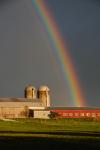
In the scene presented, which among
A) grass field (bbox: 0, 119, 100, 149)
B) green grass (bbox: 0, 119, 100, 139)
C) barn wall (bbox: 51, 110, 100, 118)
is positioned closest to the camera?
grass field (bbox: 0, 119, 100, 149)

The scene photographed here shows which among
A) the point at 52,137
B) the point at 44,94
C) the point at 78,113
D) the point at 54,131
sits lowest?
the point at 52,137

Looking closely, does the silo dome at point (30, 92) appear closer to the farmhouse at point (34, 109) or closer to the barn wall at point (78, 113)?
the farmhouse at point (34, 109)

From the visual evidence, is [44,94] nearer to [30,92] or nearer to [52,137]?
[30,92]

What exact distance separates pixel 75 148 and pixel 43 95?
128334mm

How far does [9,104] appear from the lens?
138m

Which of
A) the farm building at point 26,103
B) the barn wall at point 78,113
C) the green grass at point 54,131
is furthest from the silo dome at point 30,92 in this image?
the green grass at point 54,131

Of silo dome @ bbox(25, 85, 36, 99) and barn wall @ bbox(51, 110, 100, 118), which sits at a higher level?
silo dome @ bbox(25, 85, 36, 99)

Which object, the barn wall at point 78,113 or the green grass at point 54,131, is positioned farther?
the barn wall at point 78,113

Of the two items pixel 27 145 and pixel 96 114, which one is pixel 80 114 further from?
pixel 27 145

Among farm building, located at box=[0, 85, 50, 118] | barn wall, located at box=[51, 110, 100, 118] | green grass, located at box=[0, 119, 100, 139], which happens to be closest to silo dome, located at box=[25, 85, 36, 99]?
farm building, located at box=[0, 85, 50, 118]

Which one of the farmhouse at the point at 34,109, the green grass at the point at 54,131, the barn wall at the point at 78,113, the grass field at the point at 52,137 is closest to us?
the grass field at the point at 52,137

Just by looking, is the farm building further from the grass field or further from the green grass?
the grass field

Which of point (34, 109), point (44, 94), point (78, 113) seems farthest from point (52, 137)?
point (44, 94)

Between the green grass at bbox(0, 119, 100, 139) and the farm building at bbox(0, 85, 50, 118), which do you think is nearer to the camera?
the green grass at bbox(0, 119, 100, 139)
